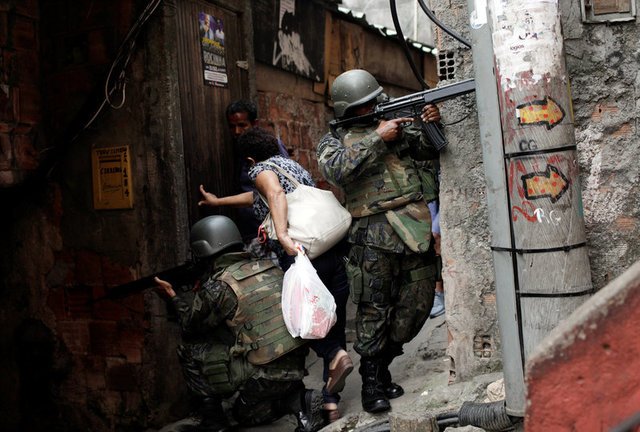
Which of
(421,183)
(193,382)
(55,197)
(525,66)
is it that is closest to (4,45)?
(55,197)

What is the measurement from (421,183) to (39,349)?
3.15 meters

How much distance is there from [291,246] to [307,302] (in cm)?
31

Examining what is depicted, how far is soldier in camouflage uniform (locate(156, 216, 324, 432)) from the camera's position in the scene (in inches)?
156

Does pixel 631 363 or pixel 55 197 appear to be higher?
pixel 55 197

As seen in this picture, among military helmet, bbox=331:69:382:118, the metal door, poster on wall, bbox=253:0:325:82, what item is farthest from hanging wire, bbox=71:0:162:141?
military helmet, bbox=331:69:382:118

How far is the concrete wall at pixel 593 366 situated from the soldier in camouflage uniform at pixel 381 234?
1.99 metres

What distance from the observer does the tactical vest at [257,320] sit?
395 centimetres

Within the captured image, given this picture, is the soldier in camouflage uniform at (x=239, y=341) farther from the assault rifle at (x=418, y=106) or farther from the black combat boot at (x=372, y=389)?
the assault rifle at (x=418, y=106)

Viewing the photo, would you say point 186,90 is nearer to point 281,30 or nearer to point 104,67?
point 104,67

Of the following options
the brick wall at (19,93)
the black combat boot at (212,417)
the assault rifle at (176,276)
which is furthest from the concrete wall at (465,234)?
the brick wall at (19,93)

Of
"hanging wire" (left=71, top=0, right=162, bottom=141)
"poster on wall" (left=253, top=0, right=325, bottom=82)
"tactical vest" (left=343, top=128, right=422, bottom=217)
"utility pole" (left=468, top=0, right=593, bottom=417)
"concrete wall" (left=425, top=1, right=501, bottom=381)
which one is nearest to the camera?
"utility pole" (left=468, top=0, right=593, bottom=417)

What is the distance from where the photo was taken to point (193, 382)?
4168 millimetres

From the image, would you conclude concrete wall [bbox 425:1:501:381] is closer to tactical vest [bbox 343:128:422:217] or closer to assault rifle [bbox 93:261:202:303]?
tactical vest [bbox 343:128:422:217]

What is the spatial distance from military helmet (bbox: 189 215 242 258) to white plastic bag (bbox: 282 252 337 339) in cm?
55
